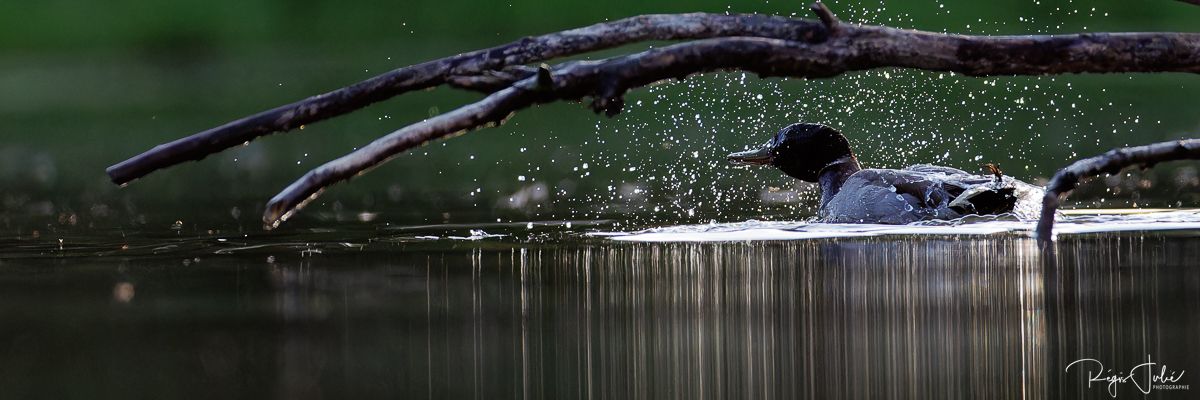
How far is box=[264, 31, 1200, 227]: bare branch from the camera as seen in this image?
421 centimetres

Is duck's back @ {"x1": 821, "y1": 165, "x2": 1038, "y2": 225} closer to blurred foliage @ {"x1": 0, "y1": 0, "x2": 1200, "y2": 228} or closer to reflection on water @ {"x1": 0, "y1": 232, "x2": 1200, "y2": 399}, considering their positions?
blurred foliage @ {"x1": 0, "y1": 0, "x2": 1200, "y2": 228}

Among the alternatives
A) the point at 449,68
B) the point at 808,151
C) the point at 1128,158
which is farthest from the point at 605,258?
the point at 808,151

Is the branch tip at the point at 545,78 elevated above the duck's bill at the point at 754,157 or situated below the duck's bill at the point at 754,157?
above

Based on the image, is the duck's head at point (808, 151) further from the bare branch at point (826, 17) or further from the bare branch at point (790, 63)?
the bare branch at point (826, 17)

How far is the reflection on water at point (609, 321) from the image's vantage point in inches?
145

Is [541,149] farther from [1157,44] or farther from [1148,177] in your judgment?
[1157,44]

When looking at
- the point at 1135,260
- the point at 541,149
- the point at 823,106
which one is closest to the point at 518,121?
the point at 541,149

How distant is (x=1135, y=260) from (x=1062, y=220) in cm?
164

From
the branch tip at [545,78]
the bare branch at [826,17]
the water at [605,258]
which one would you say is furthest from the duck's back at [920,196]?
the branch tip at [545,78]

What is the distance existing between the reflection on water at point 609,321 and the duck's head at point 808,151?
311 cm

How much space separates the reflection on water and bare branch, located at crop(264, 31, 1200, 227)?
49 centimetres

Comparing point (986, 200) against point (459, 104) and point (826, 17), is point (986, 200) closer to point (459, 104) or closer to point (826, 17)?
point (826, 17)

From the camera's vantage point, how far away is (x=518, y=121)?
13969 millimetres

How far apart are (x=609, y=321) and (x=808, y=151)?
5185mm
